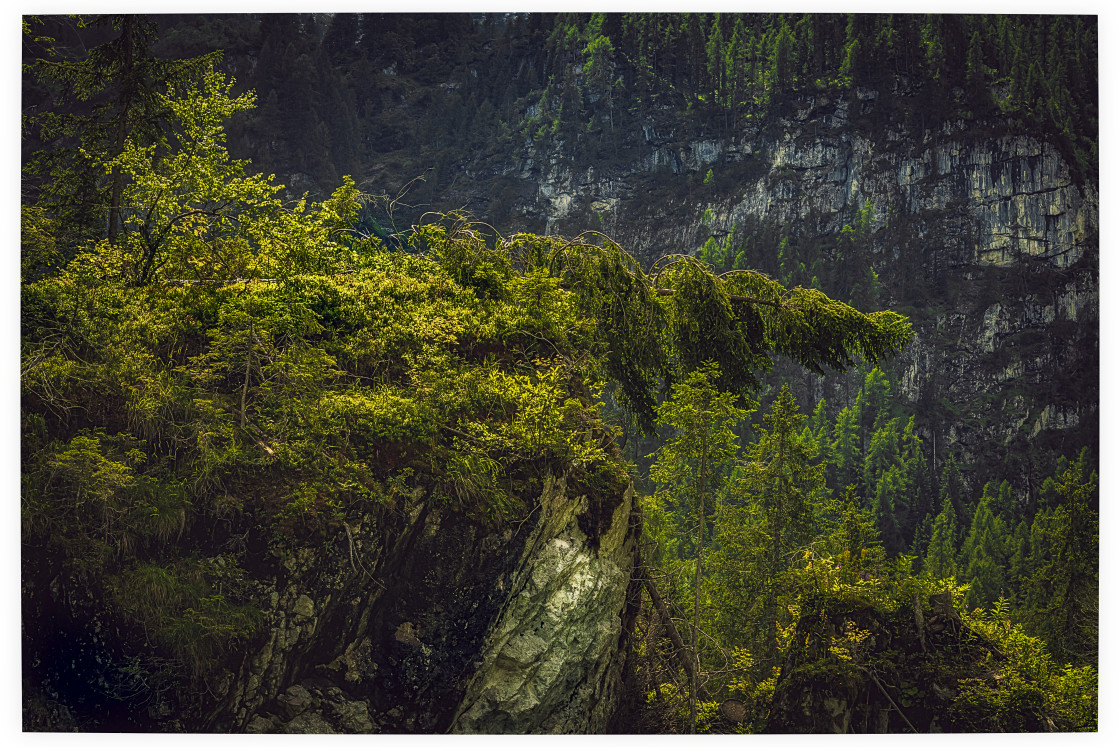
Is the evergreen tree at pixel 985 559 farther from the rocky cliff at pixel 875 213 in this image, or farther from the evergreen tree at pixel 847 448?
the evergreen tree at pixel 847 448

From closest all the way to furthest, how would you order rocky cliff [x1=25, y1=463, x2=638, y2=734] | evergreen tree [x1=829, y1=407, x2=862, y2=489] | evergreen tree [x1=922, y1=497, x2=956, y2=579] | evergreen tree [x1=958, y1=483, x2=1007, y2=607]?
rocky cliff [x1=25, y1=463, x2=638, y2=734], evergreen tree [x1=958, y1=483, x2=1007, y2=607], evergreen tree [x1=922, y1=497, x2=956, y2=579], evergreen tree [x1=829, y1=407, x2=862, y2=489]

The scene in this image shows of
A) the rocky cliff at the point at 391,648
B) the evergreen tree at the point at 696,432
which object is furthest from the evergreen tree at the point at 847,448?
the rocky cliff at the point at 391,648

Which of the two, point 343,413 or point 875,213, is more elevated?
point 343,413

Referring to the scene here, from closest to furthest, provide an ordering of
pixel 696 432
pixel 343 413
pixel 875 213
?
1. pixel 343 413
2. pixel 696 432
3. pixel 875 213

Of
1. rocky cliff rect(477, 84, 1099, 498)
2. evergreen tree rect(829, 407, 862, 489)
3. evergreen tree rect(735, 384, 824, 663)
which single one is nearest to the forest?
evergreen tree rect(735, 384, 824, 663)

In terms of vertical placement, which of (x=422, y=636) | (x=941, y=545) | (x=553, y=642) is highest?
(x=422, y=636)

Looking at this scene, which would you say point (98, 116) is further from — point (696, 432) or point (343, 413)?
point (696, 432)

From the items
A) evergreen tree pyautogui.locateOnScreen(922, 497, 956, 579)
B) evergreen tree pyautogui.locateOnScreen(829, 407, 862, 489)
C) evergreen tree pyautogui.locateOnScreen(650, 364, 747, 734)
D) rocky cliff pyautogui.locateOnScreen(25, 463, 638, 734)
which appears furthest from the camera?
evergreen tree pyautogui.locateOnScreen(829, 407, 862, 489)

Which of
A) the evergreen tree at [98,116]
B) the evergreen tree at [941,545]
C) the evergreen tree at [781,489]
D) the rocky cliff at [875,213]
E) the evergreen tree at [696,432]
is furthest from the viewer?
the rocky cliff at [875,213]

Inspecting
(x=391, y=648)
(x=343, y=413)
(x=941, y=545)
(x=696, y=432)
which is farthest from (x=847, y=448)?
(x=343, y=413)

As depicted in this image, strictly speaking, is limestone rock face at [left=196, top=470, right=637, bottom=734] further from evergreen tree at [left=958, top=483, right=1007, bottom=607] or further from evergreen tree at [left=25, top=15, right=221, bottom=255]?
evergreen tree at [left=958, top=483, right=1007, bottom=607]

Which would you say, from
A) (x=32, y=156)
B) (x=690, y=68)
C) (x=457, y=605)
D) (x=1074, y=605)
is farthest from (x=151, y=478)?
(x=690, y=68)

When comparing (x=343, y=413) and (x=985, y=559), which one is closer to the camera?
(x=343, y=413)

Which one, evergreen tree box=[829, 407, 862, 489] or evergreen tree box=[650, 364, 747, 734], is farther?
evergreen tree box=[829, 407, 862, 489]
